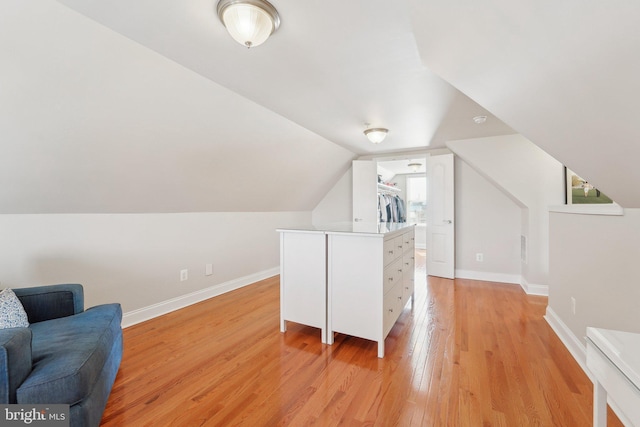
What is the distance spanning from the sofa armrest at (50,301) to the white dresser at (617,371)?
2658 mm

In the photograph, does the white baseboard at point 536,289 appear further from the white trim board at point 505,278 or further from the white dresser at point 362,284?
the white dresser at point 362,284

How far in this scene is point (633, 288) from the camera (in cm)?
149

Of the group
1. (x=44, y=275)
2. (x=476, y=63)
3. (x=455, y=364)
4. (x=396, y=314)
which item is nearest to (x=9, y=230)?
(x=44, y=275)

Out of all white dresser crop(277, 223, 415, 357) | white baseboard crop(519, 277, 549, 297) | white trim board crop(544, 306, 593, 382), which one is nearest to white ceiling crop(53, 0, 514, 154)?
white dresser crop(277, 223, 415, 357)

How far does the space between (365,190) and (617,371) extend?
4.52m

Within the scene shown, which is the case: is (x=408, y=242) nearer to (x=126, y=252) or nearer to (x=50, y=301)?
(x=126, y=252)

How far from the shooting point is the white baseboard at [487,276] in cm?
421

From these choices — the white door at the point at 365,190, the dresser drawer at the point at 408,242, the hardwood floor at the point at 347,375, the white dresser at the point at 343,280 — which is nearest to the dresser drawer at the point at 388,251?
the white dresser at the point at 343,280

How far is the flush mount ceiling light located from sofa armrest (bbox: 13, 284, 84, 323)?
A: 6.51 ft

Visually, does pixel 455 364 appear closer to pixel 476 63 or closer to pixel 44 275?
pixel 476 63

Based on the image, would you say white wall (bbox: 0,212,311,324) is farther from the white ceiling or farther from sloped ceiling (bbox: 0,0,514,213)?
the white ceiling

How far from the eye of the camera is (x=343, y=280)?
2.29m

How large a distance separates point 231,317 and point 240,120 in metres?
2.04

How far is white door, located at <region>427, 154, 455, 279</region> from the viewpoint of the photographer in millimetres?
4441
